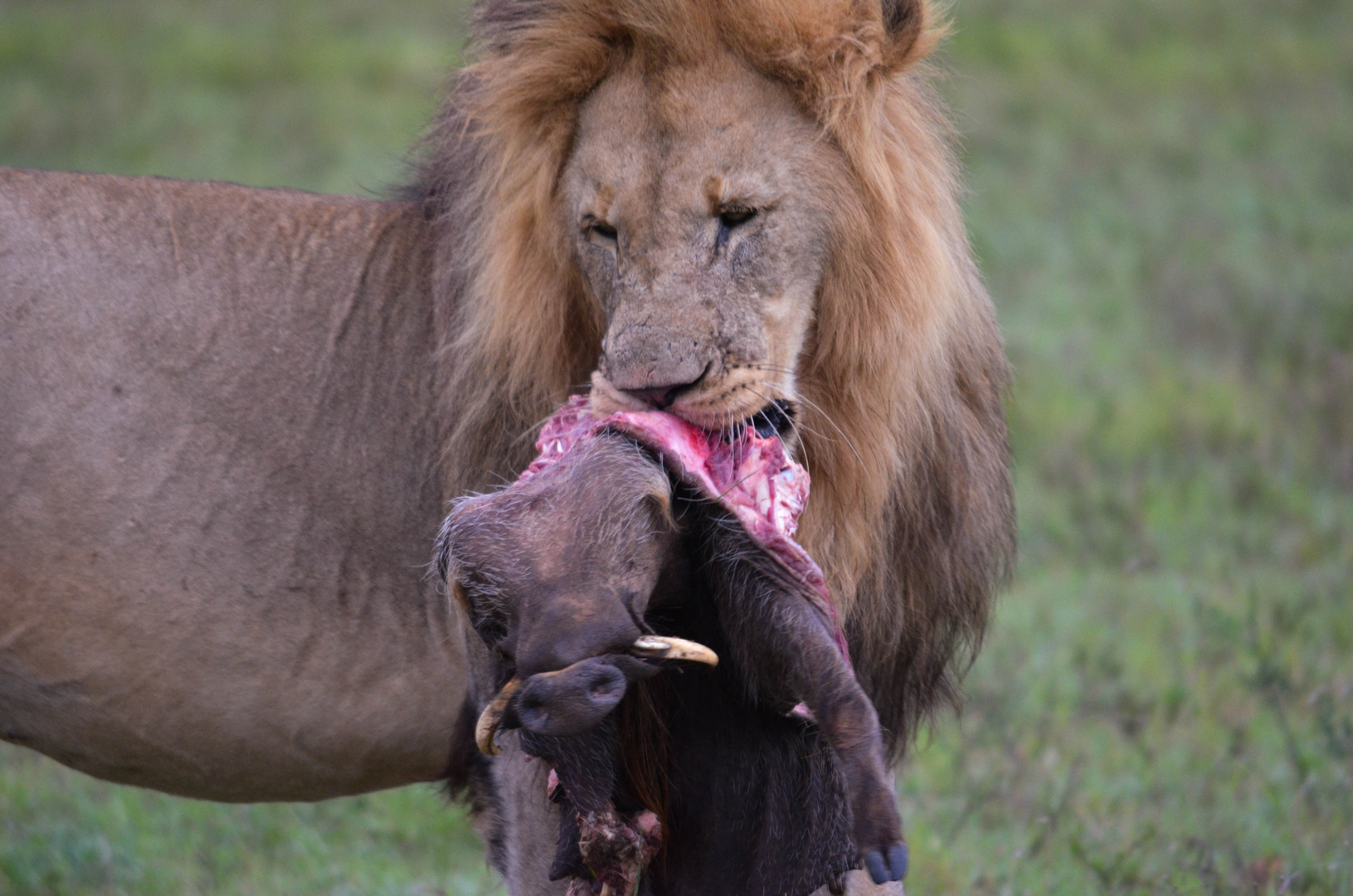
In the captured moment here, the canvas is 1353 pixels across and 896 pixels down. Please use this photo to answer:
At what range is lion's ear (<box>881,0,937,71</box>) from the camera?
8.14 feet

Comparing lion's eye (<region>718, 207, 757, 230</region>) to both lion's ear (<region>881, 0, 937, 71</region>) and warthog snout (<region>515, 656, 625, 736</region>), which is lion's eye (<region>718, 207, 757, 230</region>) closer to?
lion's ear (<region>881, 0, 937, 71</region>)

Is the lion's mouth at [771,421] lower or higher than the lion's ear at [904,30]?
lower

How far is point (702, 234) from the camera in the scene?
2.35 meters

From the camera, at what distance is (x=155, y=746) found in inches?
112

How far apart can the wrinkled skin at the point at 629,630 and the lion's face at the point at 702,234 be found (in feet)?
0.58

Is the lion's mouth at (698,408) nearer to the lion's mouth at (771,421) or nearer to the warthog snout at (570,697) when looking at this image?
the lion's mouth at (771,421)

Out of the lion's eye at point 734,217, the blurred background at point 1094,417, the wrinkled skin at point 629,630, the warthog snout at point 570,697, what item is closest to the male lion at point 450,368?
the lion's eye at point 734,217

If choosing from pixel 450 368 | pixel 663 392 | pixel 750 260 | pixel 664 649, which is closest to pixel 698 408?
pixel 663 392

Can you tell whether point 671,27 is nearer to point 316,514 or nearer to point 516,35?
point 516,35

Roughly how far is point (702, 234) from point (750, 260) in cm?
9

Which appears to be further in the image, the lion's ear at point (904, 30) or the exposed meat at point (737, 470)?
the lion's ear at point (904, 30)

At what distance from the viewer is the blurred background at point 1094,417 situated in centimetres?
397

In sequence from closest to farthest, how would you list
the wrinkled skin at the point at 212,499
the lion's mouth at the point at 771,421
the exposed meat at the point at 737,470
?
the exposed meat at the point at 737,470 < the lion's mouth at the point at 771,421 < the wrinkled skin at the point at 212,499

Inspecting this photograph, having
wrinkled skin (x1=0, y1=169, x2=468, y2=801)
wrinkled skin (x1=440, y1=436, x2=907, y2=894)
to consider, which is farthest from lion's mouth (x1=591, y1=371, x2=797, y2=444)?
wrinkled skin (x1=0, y1=169, x2=468, y2=801)
